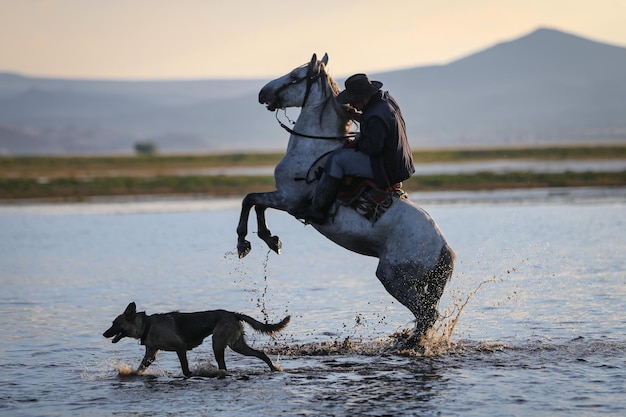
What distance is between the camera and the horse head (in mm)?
11648

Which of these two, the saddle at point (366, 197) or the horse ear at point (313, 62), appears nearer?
the saddle at point (366, 197)

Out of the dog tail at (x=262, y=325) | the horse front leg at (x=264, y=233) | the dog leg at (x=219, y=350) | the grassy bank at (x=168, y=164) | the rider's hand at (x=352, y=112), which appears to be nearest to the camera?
the dog leg at (x=219, y=350)

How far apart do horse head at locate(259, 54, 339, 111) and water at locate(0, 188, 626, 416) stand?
269cm

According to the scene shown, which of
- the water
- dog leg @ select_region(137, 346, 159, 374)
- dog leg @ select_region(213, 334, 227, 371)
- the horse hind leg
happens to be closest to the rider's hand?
the horse hind leg

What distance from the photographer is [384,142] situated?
11133mm

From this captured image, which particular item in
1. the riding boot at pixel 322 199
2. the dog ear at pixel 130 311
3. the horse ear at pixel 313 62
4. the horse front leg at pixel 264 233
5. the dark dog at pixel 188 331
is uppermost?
the horse ear at pixel 313 62

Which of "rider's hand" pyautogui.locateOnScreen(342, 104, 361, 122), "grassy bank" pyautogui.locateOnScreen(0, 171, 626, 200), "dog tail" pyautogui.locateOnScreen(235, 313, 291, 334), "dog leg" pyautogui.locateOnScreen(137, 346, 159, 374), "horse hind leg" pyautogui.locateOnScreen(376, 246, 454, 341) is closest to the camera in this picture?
"dog tail" pyautogui.locateOnScreen(235, 313, 291, 334)

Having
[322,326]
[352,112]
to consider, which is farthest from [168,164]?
[352,112]

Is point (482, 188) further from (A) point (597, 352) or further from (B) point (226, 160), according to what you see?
(B) point (226, 160)

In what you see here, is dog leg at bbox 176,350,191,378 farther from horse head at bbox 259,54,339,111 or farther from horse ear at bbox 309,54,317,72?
horse ear at bbox 309,54,317,72

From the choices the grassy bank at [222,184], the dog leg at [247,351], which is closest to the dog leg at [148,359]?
the dog leg at [247,351]

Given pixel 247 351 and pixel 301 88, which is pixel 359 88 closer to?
pixel 301 88

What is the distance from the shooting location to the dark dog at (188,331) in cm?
1070

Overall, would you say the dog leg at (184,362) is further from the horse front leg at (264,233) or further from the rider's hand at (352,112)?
the rider's hand at (352,112)
